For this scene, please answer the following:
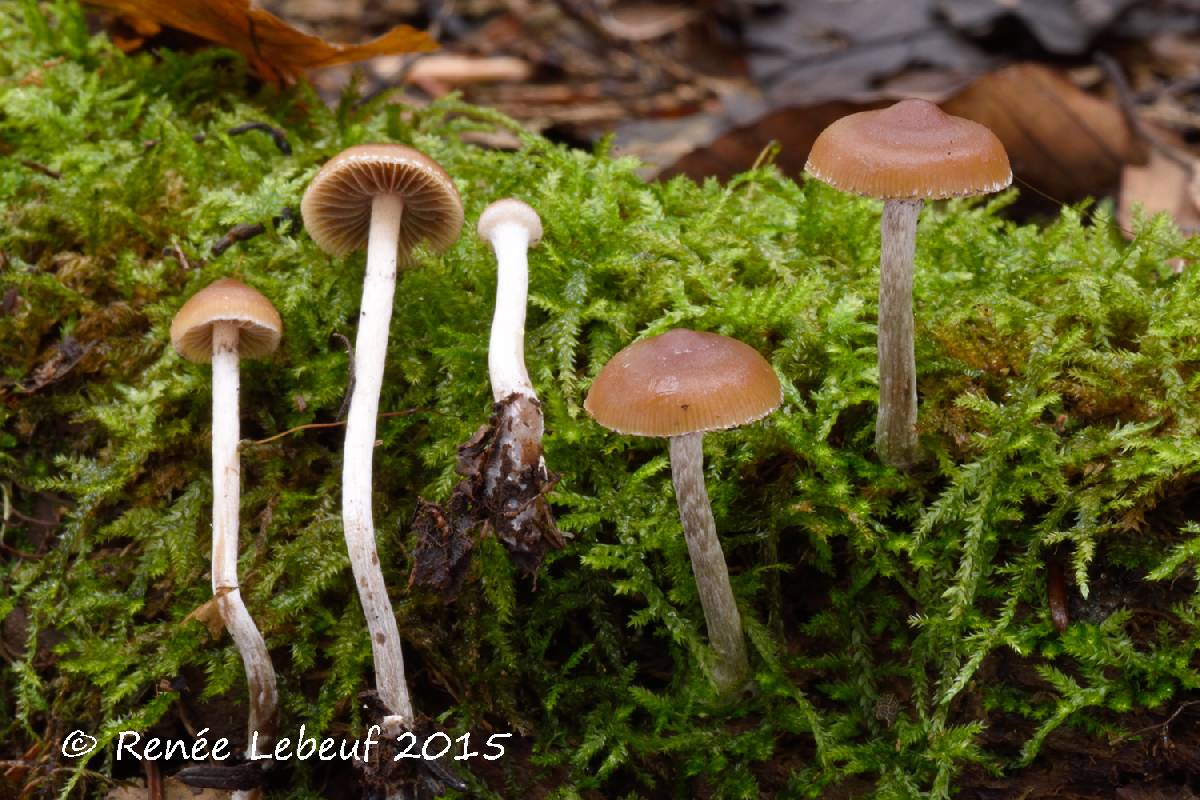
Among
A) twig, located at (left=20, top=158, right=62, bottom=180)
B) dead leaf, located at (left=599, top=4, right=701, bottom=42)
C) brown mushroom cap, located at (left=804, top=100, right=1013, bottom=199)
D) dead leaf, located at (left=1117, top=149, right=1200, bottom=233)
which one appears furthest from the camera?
dead leaf, located at (left=599, top=4, right=701, bottom=42)

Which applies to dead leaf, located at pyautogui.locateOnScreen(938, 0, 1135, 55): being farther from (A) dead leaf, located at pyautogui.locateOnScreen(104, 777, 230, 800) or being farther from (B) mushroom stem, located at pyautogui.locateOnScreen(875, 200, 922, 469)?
(A) dead leaf, located at pyautogui.locateOnScreen(104, 777, 230, 800)

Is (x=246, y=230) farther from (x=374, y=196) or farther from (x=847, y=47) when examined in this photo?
(x=847, y=47)

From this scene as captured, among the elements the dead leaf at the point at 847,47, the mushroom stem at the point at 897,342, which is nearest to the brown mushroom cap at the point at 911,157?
the mushroom stem at the point at 897,342

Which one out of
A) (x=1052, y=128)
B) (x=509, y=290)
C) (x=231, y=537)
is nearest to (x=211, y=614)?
(x=231, y=537)

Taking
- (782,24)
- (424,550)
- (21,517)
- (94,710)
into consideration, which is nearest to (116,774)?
(94,710)

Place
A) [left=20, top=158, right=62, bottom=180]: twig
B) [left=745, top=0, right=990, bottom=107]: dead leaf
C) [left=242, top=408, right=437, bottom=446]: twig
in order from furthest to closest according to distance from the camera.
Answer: [left=745, top=0, right=990, bottom=107]: dead leaf < [left=20, top=158, right=62, bottom=180]: twig < [left=242, top=408, right=437, bottom=446]: twig

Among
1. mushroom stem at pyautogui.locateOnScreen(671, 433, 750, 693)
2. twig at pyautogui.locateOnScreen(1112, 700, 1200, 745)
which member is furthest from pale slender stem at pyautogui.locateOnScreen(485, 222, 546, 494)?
twig at pyautogui.locateOnScreen(1112, 700, 1200, 745)

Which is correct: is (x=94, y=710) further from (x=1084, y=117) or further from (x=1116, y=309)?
(x=1084, y=117)
